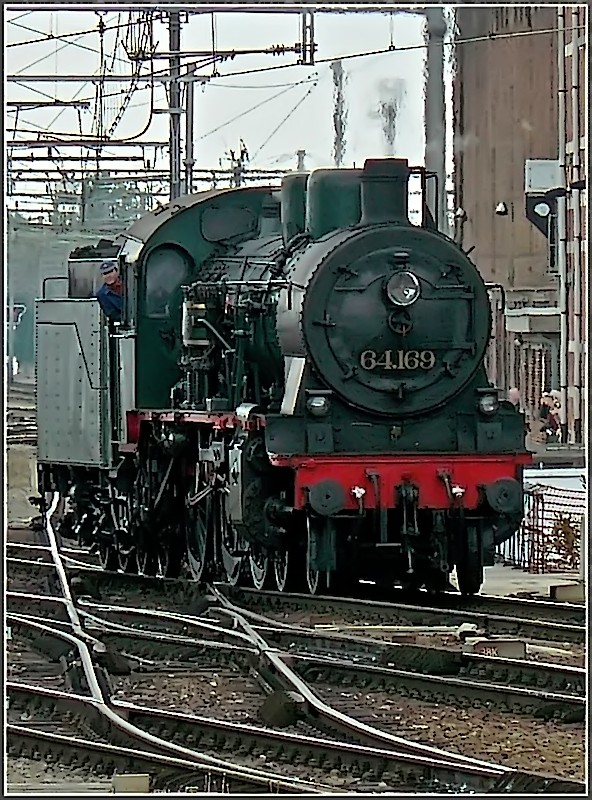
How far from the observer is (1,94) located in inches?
267

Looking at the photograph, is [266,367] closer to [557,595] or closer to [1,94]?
[557,595]

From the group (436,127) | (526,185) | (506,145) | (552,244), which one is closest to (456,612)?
(436,127)

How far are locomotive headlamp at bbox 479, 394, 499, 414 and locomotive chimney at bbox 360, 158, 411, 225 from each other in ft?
4.32

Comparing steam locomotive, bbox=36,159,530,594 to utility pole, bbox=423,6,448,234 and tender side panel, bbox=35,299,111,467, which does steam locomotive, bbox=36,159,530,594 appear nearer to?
tender side panel, bbox=35,299,111,467

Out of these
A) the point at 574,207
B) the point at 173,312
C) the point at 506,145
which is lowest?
the point at 173,312

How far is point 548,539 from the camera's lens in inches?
585

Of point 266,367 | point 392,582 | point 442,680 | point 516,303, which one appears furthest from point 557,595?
point 516,303

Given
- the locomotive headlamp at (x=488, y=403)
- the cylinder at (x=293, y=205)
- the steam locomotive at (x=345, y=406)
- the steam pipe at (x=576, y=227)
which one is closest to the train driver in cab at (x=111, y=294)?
the steam locomotive at (x=345, y=406)

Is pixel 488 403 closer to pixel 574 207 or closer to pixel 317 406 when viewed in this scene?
pixel 317 406

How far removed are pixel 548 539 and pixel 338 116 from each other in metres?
3.72

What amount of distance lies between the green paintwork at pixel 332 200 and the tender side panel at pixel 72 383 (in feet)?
9.55

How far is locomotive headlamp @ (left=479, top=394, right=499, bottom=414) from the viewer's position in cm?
1270

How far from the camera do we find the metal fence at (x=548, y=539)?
1469 centimetres

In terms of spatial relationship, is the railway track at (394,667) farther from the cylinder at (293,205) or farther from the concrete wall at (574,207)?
the concrete wall at (574,207)
